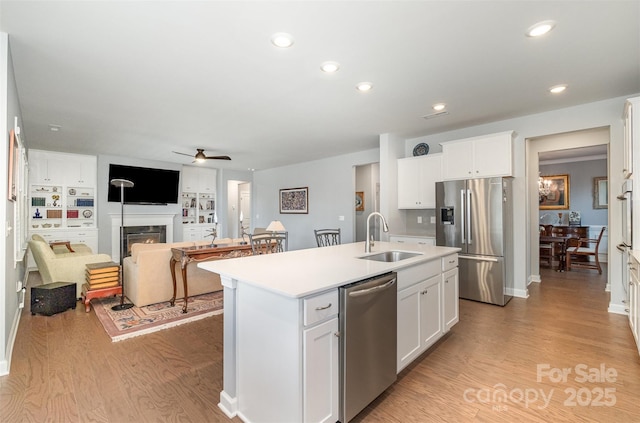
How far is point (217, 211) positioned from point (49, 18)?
275 inches

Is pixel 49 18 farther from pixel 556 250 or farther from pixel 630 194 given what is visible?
pixel 556 250

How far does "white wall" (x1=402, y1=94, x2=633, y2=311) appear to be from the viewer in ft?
11.7

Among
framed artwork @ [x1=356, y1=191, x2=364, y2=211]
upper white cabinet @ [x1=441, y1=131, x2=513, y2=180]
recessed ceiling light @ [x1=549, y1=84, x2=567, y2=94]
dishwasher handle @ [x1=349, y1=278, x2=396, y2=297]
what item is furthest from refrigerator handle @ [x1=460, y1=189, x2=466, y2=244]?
framed artwork @ [x1=356, y1=191, x2=364, y2=211]

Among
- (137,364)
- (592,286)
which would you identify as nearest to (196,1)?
(137,364)

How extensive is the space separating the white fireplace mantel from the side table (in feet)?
10.5

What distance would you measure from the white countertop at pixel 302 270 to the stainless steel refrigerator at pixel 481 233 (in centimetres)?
166

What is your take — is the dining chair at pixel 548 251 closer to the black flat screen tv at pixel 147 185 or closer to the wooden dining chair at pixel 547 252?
the wooden dining chair at pixel 547 252

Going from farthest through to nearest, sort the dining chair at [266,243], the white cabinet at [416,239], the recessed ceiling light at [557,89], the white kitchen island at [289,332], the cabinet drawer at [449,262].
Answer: the white cabinet at [416,239], the dining chair at [266,243], the recessed ceiling light at [557,89], the cabinet drawer at [449,262], the white kitchen island at [289,332]

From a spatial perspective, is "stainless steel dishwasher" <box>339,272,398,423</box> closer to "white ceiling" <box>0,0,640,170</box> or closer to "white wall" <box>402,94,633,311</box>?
"white ceiling" <box>0,0,640,170</box>

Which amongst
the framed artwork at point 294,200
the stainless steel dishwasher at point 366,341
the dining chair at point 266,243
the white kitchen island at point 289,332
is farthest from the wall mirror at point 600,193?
the stainless steel dishwasher at point 366,341

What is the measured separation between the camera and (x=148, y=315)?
3.49 meters

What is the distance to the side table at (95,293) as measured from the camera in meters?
3.75

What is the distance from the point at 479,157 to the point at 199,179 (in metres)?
7.10

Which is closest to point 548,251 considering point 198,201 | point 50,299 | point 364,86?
point 364,86
